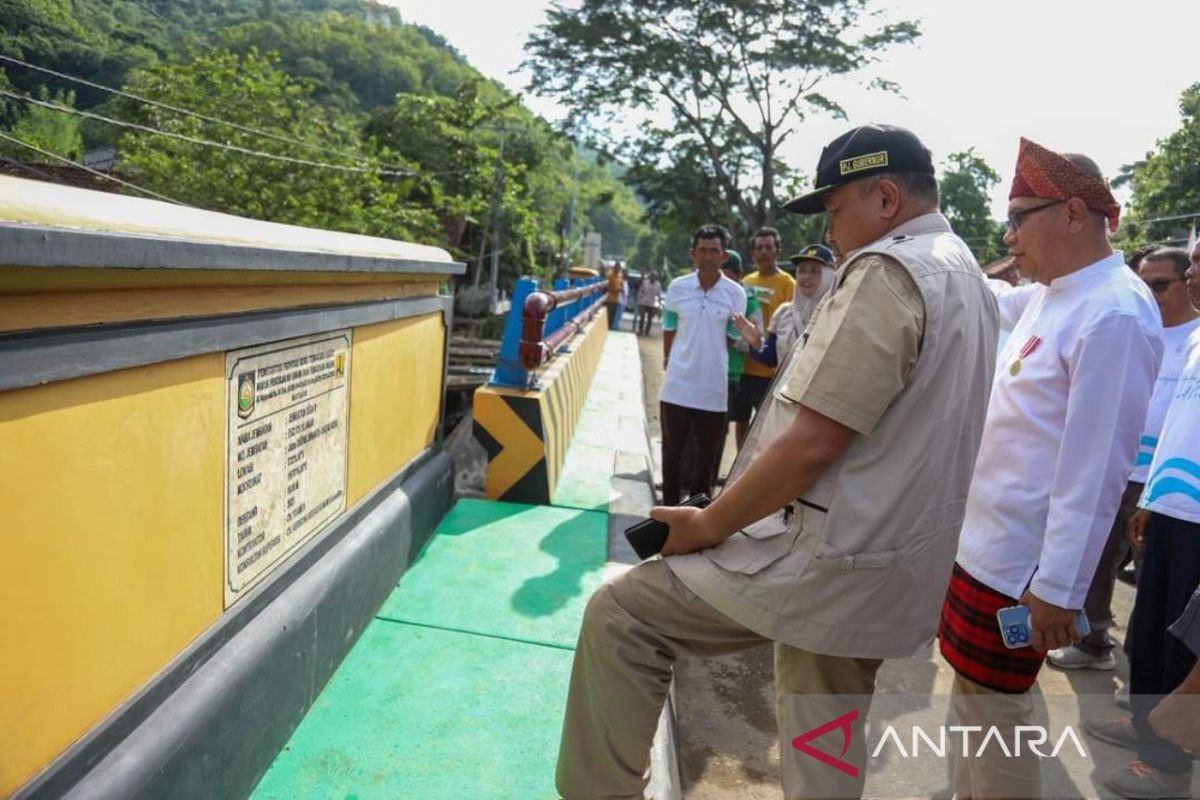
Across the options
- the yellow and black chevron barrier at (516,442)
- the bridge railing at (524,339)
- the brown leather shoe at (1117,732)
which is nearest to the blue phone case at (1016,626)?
the brown leather shoe at (1117,732)

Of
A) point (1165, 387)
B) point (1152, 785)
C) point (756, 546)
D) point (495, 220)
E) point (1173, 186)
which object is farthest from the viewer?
point (495, 220)

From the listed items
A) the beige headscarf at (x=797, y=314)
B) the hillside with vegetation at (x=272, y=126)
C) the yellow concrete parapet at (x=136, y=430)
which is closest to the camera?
the yellow concrete parapet at (x=136, y=430)

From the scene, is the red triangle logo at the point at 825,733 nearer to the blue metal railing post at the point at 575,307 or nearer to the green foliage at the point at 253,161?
the blue metal railing post at the point at 575,307

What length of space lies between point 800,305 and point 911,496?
335cm

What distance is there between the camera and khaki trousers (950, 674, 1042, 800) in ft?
6.44

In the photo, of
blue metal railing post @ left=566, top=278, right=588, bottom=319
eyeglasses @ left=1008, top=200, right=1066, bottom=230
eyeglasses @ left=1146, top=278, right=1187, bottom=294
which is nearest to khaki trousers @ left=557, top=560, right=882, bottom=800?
eyeglasses @ left=1008, top=200, right=1066, bottom=230

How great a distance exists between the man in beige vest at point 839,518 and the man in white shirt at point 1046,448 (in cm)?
48

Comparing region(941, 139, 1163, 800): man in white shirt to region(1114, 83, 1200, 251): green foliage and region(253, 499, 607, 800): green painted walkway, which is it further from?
region(1114, 83, 1200, 251): green foliage

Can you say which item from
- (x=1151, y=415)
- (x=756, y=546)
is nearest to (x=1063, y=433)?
(x=756, y=546)

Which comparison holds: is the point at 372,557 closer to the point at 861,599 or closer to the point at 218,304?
the point at 218,304

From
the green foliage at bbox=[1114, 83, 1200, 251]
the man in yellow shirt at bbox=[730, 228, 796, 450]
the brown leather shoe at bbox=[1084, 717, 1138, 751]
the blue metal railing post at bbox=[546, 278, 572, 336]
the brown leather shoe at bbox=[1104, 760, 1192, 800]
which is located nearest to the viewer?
the brown leather shoe at bbox=[1104, 760, 1192, 800]

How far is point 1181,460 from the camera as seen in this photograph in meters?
2.63

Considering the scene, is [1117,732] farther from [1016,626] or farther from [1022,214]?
[1022,214]

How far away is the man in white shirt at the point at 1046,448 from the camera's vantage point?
6.39 ft
